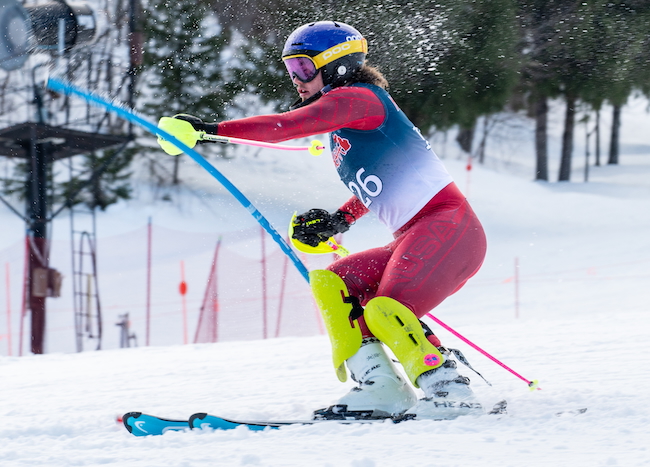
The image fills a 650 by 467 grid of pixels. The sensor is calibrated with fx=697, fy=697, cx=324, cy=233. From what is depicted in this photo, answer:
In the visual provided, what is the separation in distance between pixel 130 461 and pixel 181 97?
1545cm

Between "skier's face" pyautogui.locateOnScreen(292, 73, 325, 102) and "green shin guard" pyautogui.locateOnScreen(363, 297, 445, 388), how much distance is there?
0.80 metres

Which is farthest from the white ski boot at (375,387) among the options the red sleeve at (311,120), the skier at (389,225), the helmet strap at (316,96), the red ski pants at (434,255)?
the helmet strap at (316,96)

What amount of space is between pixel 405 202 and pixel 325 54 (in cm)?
59

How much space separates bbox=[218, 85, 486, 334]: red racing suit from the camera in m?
2.24

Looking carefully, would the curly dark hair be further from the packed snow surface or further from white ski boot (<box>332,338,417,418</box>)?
the packed snow surface

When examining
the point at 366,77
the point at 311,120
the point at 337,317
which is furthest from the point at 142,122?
the point at 337,317

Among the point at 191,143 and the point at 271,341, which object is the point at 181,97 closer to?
the point at 271,341

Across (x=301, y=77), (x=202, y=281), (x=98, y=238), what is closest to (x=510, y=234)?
(x=202, y=281)

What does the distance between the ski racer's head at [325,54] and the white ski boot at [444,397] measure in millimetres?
1061

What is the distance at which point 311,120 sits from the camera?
215 centimetres

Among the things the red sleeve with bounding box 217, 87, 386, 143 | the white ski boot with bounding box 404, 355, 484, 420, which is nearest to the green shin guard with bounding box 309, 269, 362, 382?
the white ski boot with bounding box 404, 355, 484, 420

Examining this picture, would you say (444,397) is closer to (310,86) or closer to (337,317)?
(337,317)

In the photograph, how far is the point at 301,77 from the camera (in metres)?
2.50

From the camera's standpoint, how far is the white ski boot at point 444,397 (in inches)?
86.3
